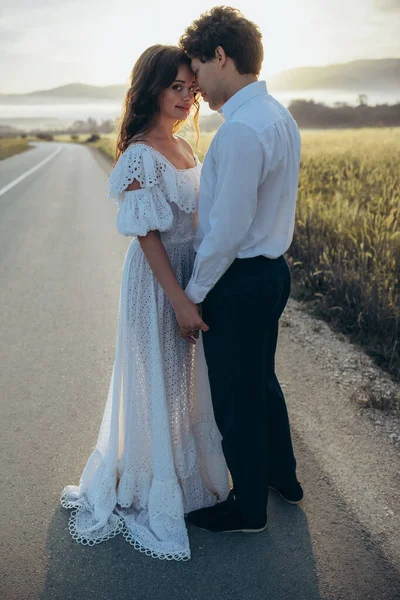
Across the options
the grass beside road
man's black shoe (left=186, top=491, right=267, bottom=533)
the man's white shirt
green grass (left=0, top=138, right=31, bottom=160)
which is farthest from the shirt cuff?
green grass (left=0, top=138, right=31, bottom=160)

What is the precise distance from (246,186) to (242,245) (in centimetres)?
25

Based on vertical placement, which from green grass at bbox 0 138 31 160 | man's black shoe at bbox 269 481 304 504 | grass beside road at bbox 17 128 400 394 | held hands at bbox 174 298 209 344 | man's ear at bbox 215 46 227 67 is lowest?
green grass at bbox 0 138 31 160

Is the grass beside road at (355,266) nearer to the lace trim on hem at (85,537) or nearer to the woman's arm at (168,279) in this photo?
the woman's arm at (168,279)

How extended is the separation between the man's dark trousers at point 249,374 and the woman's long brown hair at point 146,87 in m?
0.66

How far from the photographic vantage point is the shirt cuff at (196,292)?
1.97 m

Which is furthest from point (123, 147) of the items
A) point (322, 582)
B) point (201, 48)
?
point (322, 582)

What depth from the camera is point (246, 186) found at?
1742 mm

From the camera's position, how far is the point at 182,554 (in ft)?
7.20

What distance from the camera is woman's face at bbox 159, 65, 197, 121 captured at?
2.00 meters

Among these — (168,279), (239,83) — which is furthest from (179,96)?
(168,279)

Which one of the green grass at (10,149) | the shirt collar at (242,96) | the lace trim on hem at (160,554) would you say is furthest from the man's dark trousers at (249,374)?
the green grass at (10,149)

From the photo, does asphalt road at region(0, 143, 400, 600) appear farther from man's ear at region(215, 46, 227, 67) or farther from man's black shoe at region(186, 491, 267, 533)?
man's ear at region(215, 46, 227, 67)

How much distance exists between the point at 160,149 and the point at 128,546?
1593 mm

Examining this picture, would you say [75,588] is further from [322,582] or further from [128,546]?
[322,582]
